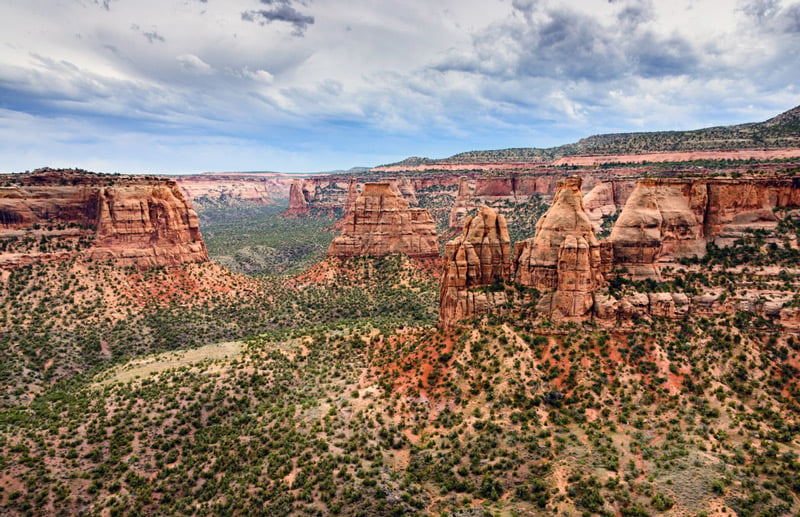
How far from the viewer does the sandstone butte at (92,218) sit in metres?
81.8

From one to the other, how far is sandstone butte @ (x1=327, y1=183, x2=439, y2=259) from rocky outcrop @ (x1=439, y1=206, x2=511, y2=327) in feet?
A: 169

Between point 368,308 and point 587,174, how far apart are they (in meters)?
92.0

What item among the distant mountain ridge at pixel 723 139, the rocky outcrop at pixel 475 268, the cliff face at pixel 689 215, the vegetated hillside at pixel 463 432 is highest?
the distant mountain ridge at pixel 723 139

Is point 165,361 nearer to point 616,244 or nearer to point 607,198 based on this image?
point 616,244

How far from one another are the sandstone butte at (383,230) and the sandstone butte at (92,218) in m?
34.5

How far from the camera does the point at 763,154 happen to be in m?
123

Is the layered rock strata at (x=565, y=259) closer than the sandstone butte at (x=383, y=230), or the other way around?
the layered rock strata at (x=565, y=259)

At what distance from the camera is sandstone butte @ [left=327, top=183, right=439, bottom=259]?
105 metres

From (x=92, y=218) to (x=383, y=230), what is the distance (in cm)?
5618

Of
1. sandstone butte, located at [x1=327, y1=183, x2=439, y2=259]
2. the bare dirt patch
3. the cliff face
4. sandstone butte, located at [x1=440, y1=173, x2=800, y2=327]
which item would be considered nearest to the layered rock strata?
sandstone butte, located at [x1=440, y1=173, x2=800, y2=327]

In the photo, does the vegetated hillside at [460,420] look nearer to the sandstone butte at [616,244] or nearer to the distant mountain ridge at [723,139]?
the sandstone butte at [616,244]

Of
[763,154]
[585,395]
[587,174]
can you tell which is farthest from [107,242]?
[763,154]

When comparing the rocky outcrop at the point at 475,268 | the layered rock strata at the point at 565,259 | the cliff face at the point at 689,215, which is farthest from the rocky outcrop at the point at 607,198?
the layered rock strata at the point at 565,259

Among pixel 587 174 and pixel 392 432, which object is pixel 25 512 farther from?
pixel 587 174
